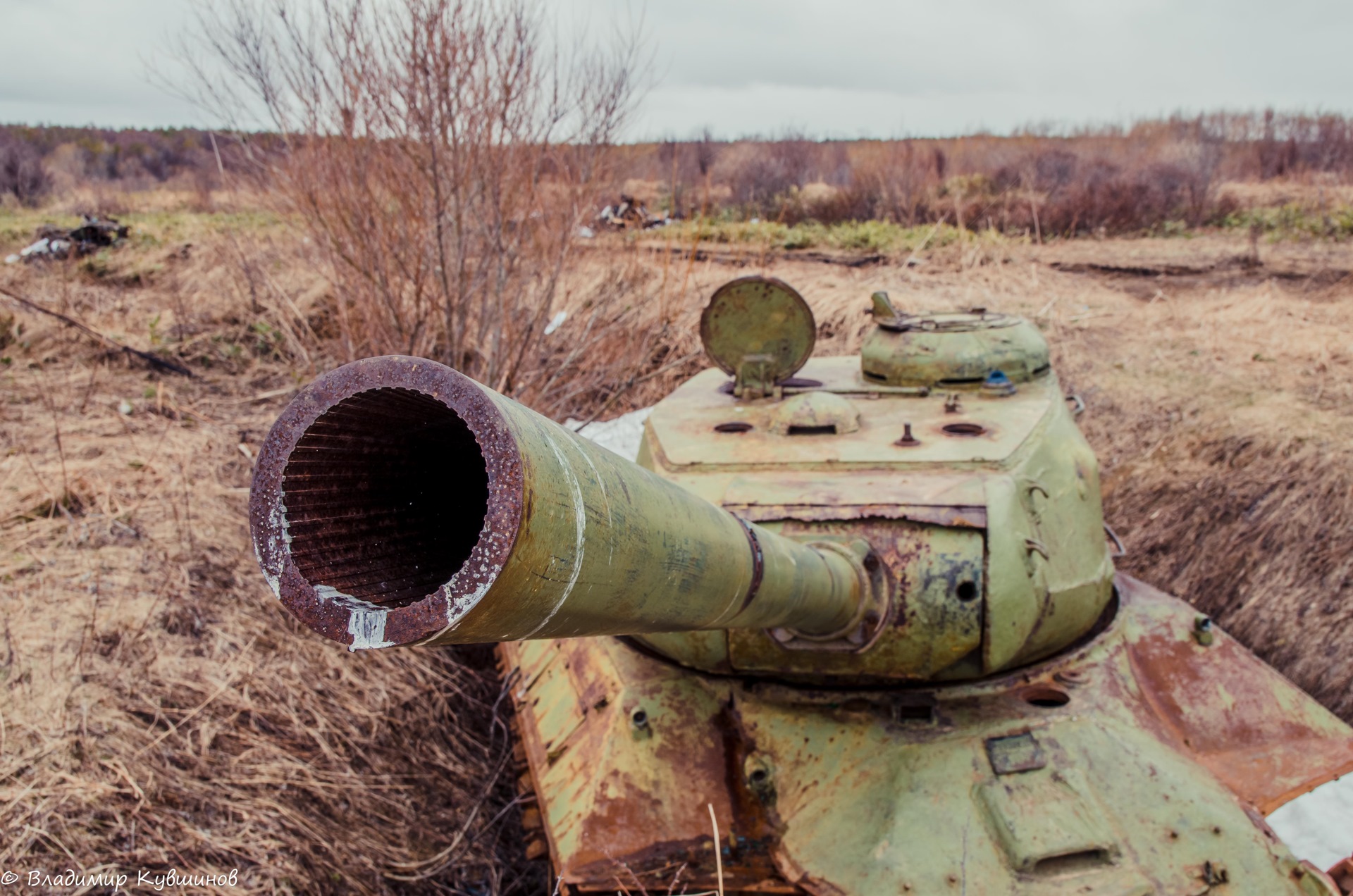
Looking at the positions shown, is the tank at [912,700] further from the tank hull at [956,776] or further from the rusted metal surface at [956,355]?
the rusted metal surface at [956,355]

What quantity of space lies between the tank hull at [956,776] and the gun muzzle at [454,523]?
5.56 feet

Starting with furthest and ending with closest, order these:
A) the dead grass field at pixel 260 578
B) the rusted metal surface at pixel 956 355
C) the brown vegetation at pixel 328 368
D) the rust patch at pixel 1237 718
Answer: the rusted metal surface at pixel 956 355 → the brown vegetation at pixel 328 368 → the dead grass field at pixel 260 578 → the rust patch at pixel 1237 718

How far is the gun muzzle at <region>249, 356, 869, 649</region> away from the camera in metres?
1.26

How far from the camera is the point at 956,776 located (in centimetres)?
315

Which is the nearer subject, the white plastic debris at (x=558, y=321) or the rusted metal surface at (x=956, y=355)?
the rusted metal surface at (x=956, y=355)

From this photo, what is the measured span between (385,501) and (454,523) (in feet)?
0.45

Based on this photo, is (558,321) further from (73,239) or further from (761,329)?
(73,239)

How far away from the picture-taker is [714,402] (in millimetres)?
4637

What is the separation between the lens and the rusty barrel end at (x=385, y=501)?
1253 mm

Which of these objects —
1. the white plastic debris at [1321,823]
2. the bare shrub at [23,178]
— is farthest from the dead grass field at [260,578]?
the bare shrub at [23,178]

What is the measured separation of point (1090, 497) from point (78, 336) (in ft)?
28.6

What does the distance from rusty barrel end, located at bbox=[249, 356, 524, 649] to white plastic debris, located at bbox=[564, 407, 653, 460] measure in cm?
635

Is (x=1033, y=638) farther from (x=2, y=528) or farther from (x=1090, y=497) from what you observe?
(x=2, y=528)

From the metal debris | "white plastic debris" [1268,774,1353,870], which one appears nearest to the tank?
"white plastic debris" [1268,774,1353,870]
